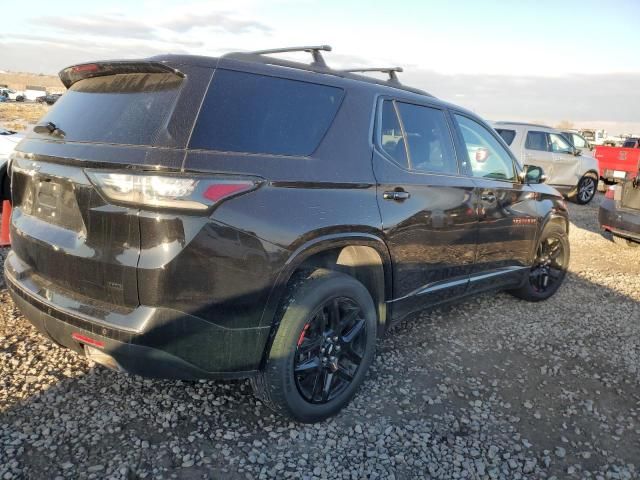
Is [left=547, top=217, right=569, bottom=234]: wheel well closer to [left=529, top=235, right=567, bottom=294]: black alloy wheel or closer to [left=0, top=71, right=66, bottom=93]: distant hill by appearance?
[left=529, top=235, right=567, bottom=294]: black alloy wheel

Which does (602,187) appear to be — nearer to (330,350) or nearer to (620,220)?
(620,220)

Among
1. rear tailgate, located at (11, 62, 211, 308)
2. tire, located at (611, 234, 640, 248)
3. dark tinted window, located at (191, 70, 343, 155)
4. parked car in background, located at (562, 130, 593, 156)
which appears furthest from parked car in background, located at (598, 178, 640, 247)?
rear tailgate, located at (11, 62, 211, 308)

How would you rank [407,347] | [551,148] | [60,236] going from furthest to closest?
1. [551,148]
2. [407,347]
3. [60,236]

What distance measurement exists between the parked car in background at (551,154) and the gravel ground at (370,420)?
27.4ft

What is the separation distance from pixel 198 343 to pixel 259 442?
0.72 m

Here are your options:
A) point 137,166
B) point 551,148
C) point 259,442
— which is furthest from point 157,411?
point 551,148

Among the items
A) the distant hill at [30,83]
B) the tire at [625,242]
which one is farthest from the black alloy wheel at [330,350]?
the distant hill at [30,83]

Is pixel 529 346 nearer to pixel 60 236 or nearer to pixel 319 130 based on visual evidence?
pixel 319 130

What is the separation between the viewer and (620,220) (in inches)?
292

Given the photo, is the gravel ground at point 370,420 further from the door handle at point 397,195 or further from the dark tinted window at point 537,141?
the dark tinted window at point 537,141

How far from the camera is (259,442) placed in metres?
2.62

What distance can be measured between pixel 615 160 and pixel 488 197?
40.3 feet

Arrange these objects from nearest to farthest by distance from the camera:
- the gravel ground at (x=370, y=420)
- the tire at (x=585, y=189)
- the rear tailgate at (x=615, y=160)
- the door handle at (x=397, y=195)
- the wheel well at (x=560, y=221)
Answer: the gravel ground at (x=370, y=420), the door handle at (x=397, y=195), the wheel well at (x=560, y=221), the tire at (x=585, y=189), the rear tailgate at (x=615, y=160)

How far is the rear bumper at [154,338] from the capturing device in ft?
7.13
